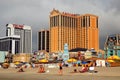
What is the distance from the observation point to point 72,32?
637 feet

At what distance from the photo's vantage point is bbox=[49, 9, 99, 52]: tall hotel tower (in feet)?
603

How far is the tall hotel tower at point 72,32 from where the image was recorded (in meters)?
184

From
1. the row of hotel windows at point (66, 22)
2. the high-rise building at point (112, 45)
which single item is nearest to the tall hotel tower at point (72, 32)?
the row of hotel windows at point (66, 22)

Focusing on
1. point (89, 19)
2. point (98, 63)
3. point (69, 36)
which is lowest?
point (98, 63)

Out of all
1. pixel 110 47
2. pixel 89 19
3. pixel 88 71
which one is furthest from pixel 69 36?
pixel 88 71

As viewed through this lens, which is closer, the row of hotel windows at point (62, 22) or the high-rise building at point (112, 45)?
the high-rise building at point (112, 45)

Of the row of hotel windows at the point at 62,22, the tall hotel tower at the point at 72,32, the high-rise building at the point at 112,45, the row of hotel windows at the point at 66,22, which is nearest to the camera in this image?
the high-rise building at the point at 112,45

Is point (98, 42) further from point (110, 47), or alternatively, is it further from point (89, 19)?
point (110, 47)

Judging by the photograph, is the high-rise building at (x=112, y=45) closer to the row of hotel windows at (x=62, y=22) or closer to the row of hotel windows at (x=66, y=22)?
the row of hotel windows at (x=62, y=22)

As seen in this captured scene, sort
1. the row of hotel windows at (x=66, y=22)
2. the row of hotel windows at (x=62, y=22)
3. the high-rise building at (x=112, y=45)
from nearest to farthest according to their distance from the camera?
1. the high-rise building at (x=112, y=45)
2. the row of hotel windows at (x=62, y=22)
3. the row of hotel windows at (x=66, y=22)

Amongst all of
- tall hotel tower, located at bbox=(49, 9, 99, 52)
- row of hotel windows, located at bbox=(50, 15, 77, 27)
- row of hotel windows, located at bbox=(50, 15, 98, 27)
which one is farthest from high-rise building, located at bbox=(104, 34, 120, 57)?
row of hotel windows, located at bbox=(50, 15, 98, 27)

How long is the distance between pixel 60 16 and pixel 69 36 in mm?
15283

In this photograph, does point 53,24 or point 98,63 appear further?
point 53,24

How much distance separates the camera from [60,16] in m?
190
